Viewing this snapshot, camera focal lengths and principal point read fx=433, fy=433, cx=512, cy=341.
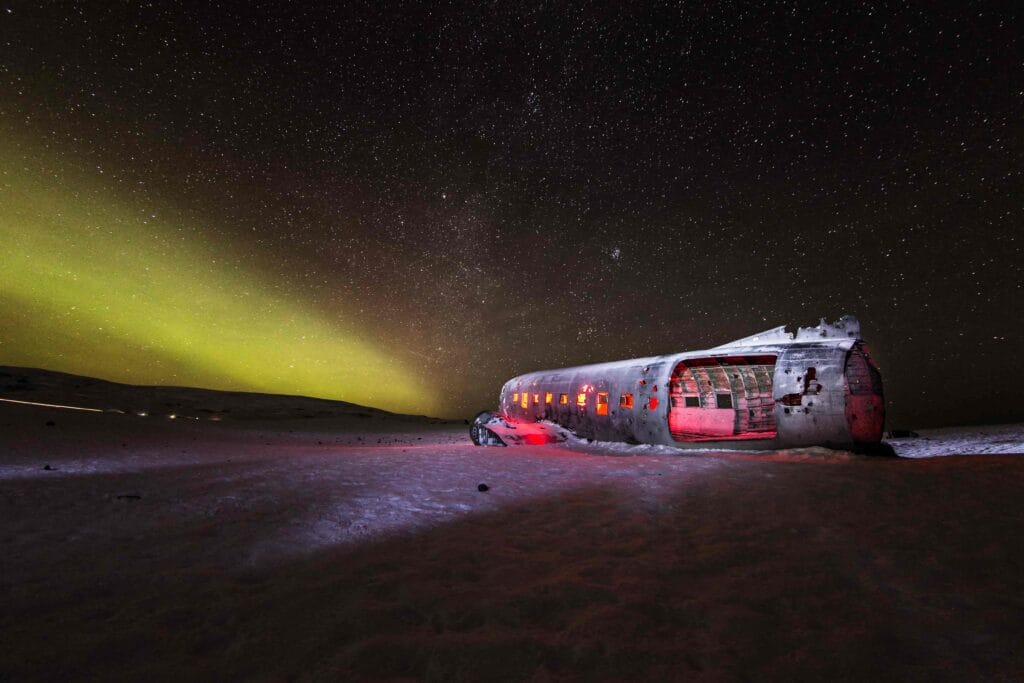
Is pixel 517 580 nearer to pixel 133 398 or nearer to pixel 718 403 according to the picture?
pixel 718 403

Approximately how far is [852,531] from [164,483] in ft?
45.0

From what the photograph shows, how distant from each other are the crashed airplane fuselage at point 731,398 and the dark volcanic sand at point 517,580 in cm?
536

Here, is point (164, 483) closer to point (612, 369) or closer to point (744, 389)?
point (612, 369)

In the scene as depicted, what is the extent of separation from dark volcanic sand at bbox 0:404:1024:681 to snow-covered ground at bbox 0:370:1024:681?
28 millimetres

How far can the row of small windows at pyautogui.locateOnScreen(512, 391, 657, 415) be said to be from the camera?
19.8 m

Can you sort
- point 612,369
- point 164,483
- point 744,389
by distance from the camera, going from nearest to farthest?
point 164,483 < point 744,389 < point 612,369

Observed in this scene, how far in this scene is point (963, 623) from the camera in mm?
4059

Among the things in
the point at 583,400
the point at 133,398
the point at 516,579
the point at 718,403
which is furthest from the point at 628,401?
the point at 133,398

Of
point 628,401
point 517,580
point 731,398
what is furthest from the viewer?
point 628,401

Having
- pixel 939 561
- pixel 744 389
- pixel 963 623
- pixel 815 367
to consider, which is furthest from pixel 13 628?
pixel 744 389

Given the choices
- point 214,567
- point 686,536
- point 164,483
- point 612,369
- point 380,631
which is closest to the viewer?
point 380,631

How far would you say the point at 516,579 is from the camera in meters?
5.04

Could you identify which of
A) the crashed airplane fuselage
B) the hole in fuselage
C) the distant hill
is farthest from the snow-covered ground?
the distant hill

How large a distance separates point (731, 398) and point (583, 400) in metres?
7.20
